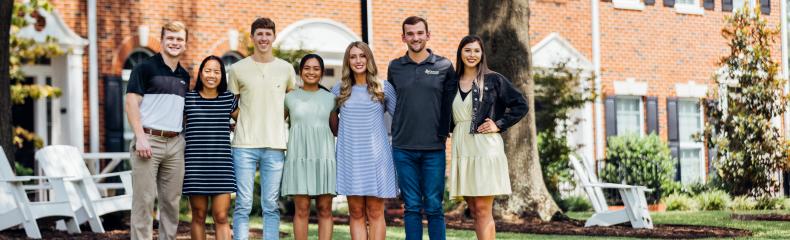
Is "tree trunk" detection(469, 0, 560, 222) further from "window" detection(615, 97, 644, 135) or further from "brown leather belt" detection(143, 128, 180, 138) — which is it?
"window" detection(615, 97, 644, 135)

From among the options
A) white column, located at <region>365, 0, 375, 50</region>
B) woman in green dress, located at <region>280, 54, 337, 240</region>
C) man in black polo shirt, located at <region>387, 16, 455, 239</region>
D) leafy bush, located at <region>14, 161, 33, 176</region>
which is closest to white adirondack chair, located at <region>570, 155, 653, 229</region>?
man in black polo shirt, located at <region>387, 16, 455, 239</region>

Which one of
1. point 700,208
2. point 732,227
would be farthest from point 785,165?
point 732,227

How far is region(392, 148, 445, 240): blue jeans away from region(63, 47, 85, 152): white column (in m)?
9.00

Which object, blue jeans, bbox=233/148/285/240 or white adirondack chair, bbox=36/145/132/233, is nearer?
blue jeans, bbox=233/148/285/240

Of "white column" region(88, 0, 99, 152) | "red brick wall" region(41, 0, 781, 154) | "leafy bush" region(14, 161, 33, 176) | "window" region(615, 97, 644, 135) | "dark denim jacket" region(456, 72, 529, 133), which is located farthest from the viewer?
"window" region(615, 97, 644, 135)

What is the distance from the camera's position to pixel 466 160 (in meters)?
8.10

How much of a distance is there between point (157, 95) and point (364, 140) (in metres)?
1.30

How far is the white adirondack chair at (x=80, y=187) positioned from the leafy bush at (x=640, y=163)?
362 inches

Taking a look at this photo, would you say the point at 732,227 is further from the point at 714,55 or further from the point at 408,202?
the point at 714,55

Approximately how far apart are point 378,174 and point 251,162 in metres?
0.80

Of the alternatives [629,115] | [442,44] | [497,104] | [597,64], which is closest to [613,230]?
[497,104]

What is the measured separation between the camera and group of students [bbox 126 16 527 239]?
7.98 meters

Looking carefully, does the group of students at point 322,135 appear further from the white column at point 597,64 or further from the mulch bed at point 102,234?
the white column at point 597,64

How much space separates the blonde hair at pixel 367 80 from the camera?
26.5 feet
